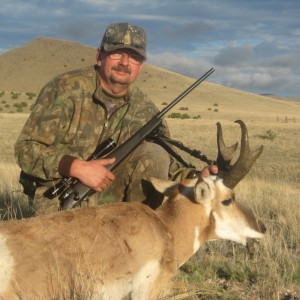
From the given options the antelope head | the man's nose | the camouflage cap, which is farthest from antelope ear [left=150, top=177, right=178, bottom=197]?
the camouflage cap

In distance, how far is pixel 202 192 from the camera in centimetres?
484

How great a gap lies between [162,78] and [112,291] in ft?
290

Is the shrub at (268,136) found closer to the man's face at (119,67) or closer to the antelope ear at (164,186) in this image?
the man's face at (119,67)

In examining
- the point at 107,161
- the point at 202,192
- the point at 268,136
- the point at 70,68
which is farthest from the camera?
the point at 70,68

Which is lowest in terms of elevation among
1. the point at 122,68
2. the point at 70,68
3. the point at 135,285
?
the point at 135,285

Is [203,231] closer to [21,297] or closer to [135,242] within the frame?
[135,242]

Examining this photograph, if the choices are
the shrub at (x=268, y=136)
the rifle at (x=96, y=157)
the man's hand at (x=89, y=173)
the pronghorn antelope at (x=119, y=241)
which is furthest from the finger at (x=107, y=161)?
the shrub at (x=268, y=136)

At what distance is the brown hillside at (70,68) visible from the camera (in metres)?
82.3

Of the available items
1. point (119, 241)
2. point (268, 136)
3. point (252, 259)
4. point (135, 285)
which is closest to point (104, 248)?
point (119, 241)

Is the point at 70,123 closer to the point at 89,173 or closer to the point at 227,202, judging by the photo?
the point at 89,173

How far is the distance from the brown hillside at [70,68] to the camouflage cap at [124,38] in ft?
224

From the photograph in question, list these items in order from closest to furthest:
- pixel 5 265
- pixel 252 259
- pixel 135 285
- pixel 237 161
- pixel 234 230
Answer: pixel 5 265 → pixel 135 285 → pixel 237 161 → pixel 234 230 → pixel 252 259

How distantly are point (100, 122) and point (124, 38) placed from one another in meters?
1.03

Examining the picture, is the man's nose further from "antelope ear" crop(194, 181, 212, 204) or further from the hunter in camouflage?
"antelope ear" crop(194, 181, 212, 204)
